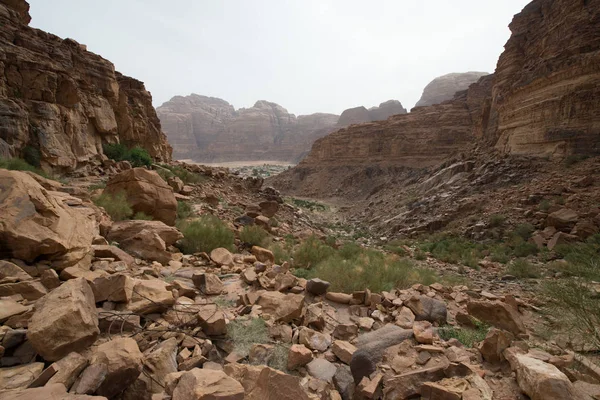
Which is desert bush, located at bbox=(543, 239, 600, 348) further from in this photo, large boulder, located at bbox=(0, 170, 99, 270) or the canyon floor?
large boulder, located at bbox=(0, 170, 99, 270)

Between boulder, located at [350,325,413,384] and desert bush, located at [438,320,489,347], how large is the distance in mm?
646

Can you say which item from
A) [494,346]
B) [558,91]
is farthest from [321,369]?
[558,91]

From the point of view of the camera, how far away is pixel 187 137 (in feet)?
335

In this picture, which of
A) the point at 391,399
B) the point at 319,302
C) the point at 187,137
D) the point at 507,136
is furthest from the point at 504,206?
the point at 187,137

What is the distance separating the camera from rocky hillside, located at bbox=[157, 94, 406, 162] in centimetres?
9167

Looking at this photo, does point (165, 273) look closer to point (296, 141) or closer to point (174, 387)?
point (174, 387)

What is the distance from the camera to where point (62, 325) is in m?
1.81

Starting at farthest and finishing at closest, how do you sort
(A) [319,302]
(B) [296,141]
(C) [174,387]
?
(B) [296,141], (A) [319,302], (C) [174,387]

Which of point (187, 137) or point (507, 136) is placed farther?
point (187, 137)

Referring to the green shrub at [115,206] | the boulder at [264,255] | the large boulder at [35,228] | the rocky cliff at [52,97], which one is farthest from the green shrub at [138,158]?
the large boulder at [35,228]

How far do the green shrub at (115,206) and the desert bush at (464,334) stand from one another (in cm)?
591

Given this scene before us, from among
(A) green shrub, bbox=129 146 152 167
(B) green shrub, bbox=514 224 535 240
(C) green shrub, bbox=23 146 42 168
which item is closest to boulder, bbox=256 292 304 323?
(C) green shrub, bbox=23 146 42 168

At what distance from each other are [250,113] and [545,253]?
10895 cm

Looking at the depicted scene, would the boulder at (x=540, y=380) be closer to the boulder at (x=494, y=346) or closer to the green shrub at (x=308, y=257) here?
the boulder at (x=494, y=346)
